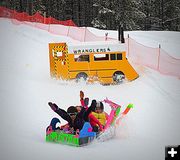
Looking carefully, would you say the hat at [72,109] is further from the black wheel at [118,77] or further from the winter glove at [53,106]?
the black wheel at [118,77]

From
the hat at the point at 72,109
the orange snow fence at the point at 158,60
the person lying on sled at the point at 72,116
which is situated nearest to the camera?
the person lying on sled at the point at 72,116

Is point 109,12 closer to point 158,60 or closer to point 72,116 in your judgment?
point 158,60

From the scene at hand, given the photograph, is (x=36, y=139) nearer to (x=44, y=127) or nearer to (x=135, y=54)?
(x=44, y=127)

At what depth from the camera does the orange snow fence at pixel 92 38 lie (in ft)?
13.8

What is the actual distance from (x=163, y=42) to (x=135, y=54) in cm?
29

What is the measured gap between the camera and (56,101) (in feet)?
14.0

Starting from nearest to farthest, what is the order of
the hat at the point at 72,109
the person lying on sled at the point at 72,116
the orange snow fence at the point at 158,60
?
1. the person lying on sled at the point at 72,116
2. the hat at the point at 72,109
3. the orange snow fence at the point at 158,60

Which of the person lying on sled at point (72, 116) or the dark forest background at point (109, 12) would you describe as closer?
the person lying on sled at point (72, 116)

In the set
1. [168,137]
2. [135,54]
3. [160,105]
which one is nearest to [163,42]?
[135,54]

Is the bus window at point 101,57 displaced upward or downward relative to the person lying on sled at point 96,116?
upward

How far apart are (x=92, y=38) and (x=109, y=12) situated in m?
0.27

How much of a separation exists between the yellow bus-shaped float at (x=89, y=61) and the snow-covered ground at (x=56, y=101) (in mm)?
71

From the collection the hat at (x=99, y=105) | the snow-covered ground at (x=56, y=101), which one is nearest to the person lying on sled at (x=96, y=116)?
the hat at (x=99, y=105)

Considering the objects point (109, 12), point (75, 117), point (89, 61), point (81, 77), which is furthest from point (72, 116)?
point (109, 12)
